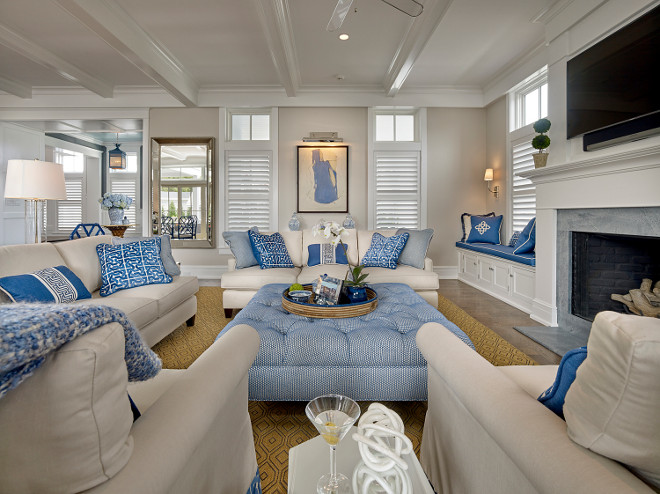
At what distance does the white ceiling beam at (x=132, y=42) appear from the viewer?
303 cm

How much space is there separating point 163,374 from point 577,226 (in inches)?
126

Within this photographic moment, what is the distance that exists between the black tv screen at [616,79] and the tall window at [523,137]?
1.52 metres

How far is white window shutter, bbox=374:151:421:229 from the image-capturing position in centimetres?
565

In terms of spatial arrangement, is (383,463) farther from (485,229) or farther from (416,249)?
(485,229)

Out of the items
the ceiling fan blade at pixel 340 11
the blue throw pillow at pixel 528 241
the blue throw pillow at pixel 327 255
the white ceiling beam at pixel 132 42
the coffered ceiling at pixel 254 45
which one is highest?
the coffered ceiling at pixel 254 45

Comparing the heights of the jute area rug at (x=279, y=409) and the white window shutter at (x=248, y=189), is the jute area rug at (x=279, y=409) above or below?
below

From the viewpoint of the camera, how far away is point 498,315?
3557mm

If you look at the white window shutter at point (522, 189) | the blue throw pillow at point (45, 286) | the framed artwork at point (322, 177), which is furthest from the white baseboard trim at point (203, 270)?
the white window shutter at point (522, 189)

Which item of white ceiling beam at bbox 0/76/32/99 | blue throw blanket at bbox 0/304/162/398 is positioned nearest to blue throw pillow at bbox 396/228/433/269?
blue throw blanket at bbox 0/304/162/398

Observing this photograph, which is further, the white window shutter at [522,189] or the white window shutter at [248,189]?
the white window shutter at [248,189]

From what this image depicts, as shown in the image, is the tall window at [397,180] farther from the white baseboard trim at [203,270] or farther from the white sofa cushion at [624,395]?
the white sofa cushion at [624,395]

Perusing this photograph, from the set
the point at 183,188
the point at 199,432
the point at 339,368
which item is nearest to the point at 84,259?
the point at 339,368

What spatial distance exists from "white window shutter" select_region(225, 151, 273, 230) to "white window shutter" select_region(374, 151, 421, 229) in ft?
5.87

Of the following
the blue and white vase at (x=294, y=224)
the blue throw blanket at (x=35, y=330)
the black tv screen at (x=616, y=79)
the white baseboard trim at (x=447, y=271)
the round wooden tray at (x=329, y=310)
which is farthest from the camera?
the white baseboard trim at (x=447, y=271)
